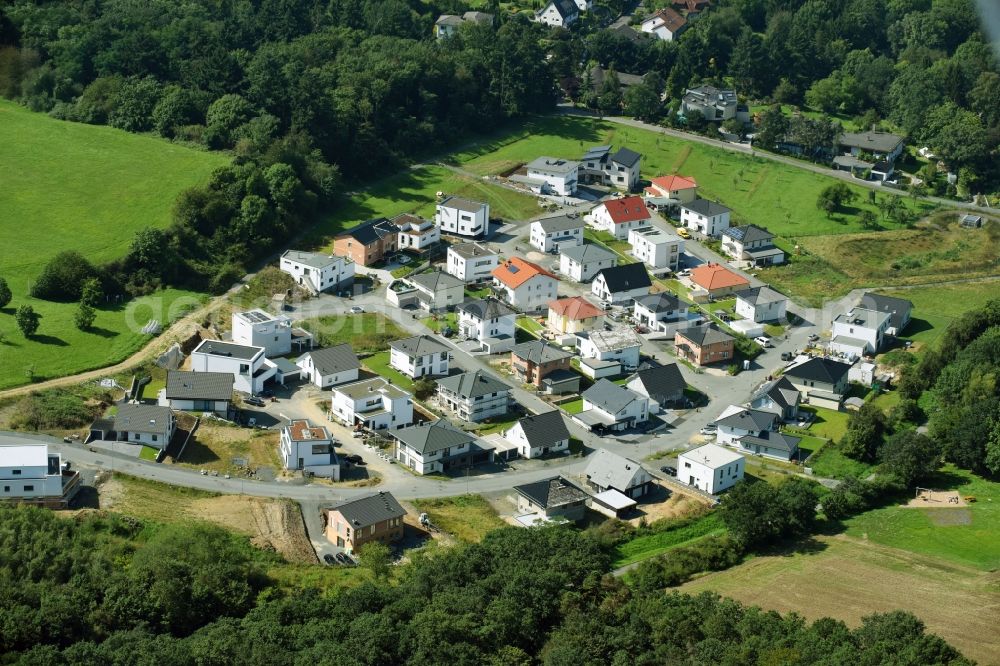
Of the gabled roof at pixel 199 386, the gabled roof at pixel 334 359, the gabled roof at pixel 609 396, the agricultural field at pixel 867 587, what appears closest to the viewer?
the agricultural field at pixel 867 587

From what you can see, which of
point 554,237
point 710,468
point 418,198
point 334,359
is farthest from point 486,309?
point 418,198

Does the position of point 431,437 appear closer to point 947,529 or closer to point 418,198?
point 947,529

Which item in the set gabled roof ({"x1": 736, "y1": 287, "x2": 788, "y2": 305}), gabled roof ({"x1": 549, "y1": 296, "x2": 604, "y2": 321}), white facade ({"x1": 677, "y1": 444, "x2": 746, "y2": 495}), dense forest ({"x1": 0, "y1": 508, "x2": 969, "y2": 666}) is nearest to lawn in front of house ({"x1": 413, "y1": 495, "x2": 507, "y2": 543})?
dense forest ({"x1": 0, "y1": 508, "x2": 969, "y2": 666})

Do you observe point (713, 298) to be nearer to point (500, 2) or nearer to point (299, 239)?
point (299, 239)

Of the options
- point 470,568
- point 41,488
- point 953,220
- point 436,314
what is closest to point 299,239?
point 436,314

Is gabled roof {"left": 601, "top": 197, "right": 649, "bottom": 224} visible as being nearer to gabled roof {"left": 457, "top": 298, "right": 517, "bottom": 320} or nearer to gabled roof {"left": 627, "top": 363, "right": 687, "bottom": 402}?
gabled roof {"left": 457, "top": 298, "right": 517, "bottom": 320}

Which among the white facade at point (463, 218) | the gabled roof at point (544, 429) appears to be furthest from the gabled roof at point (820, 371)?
the white facade at point (463, 218)

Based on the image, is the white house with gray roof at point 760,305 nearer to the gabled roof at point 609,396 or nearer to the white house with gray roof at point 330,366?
the gabled roof at point 609,396
